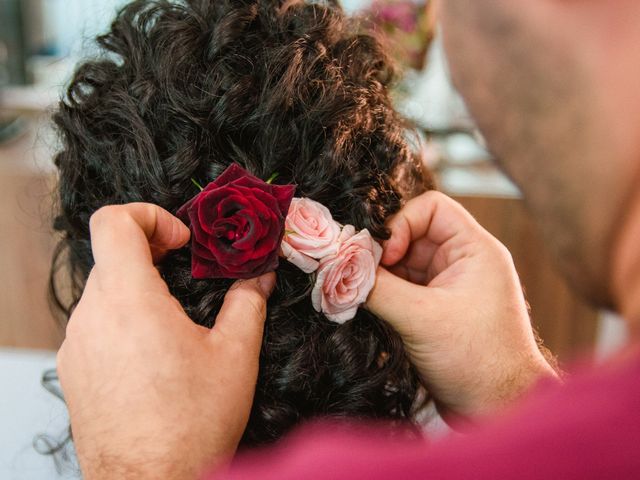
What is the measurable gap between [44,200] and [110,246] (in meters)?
0.66

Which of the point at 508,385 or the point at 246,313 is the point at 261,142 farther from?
the point at 508,385

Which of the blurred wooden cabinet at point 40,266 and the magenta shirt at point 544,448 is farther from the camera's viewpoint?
the blurred wooden cabinet at point 40,266

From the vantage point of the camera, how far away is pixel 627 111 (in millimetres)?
486

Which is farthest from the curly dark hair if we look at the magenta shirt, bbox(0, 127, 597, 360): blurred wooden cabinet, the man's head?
bbox(0, 127, 597, 360): blurred wooden cabinet

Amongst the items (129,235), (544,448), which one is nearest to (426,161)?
(129,235)

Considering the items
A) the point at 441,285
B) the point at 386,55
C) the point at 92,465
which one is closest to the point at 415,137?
the point at 386,55

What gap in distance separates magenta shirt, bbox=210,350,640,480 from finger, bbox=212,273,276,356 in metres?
0.32

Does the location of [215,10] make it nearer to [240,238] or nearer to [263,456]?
[240,238]

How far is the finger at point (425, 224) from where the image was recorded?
95 cm

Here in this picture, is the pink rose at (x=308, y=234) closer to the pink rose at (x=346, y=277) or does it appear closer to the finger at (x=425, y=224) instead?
the pink rose at (x=346, y=277)

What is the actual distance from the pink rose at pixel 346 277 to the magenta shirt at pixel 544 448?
0.40 meters

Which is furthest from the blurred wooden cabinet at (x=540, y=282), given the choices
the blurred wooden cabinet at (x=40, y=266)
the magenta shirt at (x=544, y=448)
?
the magenta shirt at (x=544, y=448)

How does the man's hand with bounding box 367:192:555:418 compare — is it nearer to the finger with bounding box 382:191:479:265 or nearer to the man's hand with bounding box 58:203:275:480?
the finger with bounding box 382:191:479:265

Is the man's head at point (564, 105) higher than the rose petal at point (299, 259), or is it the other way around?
the man's head at point (564, 105)
